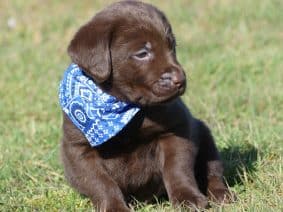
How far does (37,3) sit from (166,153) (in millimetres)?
7057

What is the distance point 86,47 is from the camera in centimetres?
461

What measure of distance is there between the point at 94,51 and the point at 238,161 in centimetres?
148

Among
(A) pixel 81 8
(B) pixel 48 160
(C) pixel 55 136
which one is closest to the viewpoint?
(B) pixel 48 160

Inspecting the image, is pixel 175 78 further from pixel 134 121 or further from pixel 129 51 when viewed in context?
pixel 134 121

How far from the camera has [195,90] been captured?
25.4 ft

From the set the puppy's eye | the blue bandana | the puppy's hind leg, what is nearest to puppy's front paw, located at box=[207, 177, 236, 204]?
the puppy's hind leg

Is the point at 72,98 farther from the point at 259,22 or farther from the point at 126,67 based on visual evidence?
the point at 259,22

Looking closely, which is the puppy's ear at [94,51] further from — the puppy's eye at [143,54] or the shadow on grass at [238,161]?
the shadow on grass at [238,161]

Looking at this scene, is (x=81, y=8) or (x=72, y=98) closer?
(x=72, y=98)

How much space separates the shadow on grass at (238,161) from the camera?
17.4 feet

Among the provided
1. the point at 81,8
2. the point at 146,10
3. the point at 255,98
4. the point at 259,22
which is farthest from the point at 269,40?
the point at 146,10

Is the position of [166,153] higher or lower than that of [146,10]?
lower

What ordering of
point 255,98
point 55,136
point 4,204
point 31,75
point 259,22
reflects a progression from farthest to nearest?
point 259,22, point 31,75, point 255,98, point 55,136, point 4,204

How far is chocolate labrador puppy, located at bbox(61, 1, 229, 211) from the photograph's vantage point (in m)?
4.56
